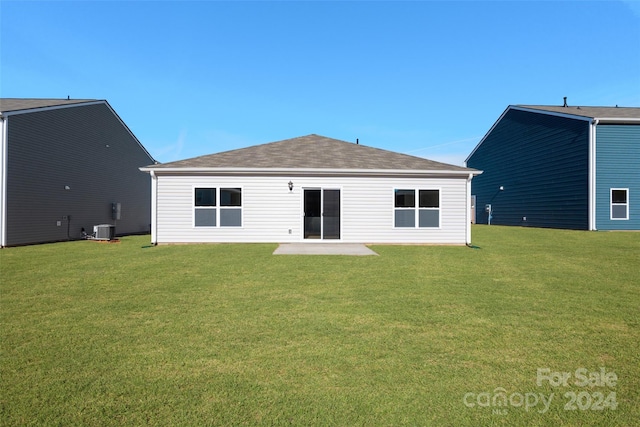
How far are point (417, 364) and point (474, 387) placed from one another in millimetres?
511

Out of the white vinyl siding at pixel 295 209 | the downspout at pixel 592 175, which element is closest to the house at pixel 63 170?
the white vinyl siding at pixel 295 209

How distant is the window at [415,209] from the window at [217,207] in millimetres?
6083

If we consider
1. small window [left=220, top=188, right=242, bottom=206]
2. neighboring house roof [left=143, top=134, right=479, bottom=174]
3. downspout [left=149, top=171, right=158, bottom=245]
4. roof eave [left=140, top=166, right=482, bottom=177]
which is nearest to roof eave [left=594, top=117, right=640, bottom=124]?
neighboring house roof [left=143, top=134, right=479, bottom=174]

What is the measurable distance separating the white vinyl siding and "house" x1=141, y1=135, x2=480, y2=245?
4 cm

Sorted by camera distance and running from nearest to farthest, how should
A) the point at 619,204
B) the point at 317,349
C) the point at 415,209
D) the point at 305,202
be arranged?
the point at 317,349, the point at 415,209, the point at 305,202, the point at 619,204

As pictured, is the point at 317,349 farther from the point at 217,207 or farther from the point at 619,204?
the point at 619,204

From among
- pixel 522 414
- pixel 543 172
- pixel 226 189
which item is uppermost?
pixel 543 172

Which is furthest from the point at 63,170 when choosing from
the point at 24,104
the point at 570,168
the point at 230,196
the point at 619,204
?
the point at 619,204

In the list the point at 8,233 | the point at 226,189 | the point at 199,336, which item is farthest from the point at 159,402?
the point at 8,233

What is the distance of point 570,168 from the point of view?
1969 centimetres

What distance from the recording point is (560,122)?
2031 cm

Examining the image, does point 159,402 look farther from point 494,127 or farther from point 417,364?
point 494,127

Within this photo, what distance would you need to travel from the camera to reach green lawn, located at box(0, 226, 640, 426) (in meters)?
2.45

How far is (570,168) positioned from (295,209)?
16.5 m
